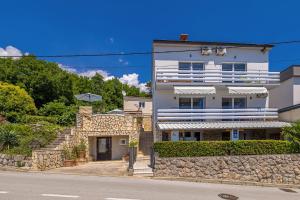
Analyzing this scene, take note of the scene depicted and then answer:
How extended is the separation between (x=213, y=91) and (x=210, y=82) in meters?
0.98

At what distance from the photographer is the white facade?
22625mm

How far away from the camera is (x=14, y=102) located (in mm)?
28359

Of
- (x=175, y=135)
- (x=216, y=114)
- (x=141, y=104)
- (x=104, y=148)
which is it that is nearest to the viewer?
(x=175, y=135)

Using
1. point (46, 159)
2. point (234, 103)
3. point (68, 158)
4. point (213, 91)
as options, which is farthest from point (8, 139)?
point (234, 103)

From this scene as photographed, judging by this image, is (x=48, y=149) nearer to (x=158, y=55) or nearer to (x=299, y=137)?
(x=158, y=55)

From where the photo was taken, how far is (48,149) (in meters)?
19.1

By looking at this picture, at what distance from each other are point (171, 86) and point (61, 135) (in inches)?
417

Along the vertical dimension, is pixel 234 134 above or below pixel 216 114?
below

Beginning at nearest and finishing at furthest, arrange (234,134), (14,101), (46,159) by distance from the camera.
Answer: (46,159) → (234,134) → (14,101)

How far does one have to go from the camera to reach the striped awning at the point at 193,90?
22.0 metres

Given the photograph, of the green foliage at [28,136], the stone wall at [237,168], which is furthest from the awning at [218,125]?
the green foliage at [28,136]

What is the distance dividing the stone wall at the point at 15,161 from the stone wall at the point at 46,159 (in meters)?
0.46

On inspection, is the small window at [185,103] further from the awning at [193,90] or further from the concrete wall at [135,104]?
the concrete wall at [135,104]

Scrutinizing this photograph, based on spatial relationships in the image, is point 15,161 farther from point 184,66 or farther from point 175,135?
point 184,66
